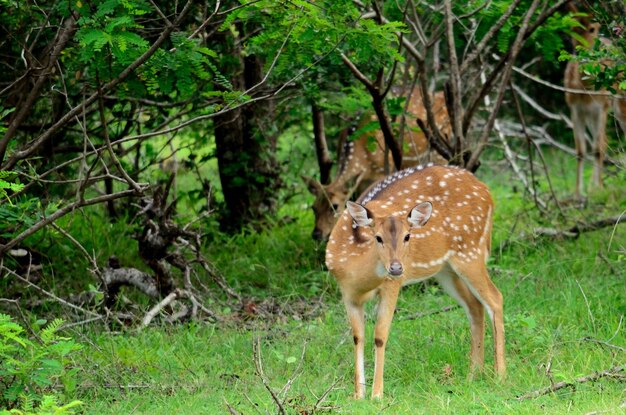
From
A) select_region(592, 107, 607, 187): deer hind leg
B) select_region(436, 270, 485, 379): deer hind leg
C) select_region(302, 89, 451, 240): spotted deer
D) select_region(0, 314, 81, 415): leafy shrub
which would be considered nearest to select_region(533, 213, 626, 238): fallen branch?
select_region(302, 89, 451, 240): spotted deer

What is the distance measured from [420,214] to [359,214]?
0.39 m

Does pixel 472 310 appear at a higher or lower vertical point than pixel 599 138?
higher

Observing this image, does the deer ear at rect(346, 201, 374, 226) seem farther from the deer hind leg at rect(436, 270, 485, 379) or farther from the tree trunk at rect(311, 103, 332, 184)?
the tree trunk at rect(311, 103, 332, 184)

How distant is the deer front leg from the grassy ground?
0.37 ft

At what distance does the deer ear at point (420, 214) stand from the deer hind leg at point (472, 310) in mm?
656

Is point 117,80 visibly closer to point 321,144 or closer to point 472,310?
point 472,310

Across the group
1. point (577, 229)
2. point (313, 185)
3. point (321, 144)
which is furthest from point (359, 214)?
point (313, 185)

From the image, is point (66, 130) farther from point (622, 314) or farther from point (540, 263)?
point (622, 314)

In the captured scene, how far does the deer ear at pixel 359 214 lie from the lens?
645cm

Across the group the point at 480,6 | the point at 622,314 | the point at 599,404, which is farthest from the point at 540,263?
the point at 599,404

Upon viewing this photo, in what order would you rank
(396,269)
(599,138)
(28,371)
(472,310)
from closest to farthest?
(28,371), (396,269), (472,310), (599,138)

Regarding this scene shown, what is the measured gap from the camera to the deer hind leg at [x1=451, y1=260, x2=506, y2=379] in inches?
266

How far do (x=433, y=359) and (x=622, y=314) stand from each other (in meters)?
1.39

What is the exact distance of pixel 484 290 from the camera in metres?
6.84
